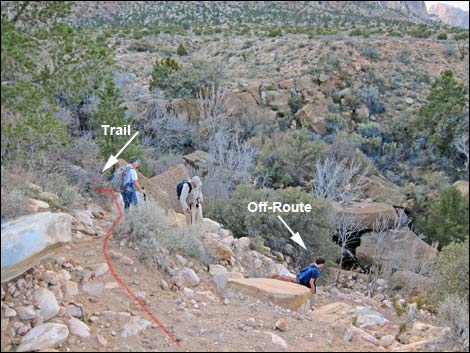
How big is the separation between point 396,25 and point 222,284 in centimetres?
4184

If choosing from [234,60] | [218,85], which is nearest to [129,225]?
[218,85]

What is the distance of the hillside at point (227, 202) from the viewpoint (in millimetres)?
6438

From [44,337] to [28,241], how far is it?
41.6 inches

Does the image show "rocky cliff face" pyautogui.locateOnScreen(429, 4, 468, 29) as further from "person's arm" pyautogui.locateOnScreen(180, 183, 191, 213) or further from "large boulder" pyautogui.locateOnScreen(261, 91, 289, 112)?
"person's arm" pyautogui.locateOnScreen(180, 183, 191, 213)

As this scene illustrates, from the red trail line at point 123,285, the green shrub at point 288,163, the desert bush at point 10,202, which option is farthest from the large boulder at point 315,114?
the desert bush at point 10,202

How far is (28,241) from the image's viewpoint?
Result: 19.5 ft

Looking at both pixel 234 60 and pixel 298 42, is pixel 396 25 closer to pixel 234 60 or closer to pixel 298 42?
pixel 298 42

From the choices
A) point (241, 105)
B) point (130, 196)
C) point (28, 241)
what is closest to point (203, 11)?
point (241, 105)

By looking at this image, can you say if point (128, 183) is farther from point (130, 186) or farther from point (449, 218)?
point (449, 218)

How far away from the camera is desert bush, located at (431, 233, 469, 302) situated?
26.8 ft

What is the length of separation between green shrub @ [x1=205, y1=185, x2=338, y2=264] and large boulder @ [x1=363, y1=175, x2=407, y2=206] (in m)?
5.44

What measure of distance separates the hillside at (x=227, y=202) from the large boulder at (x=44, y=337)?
2 cm

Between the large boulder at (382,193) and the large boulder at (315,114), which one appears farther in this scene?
the large boulder at (315,114)

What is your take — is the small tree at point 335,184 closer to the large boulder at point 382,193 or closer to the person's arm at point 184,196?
the large boulder at point 382,193
